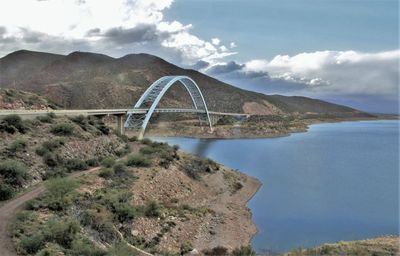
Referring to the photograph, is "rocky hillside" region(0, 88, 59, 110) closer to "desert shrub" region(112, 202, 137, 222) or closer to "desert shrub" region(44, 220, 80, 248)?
"desert shrub" region(112, 202, 137, 222)

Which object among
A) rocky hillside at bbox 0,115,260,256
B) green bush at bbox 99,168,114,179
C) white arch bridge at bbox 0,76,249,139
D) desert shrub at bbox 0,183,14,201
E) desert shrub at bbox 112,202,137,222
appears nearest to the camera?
rocky hillside at bbox 0,115,260,256

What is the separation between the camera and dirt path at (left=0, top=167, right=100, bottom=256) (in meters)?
13.6

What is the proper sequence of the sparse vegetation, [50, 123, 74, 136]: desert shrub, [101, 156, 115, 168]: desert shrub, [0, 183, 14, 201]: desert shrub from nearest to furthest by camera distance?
[0, 183, 14, 201]: desert shrub
the sparse vegetation
[101, 156, 115, 168]: desert shrub
[50, 123, 74, 136]: desert shrub

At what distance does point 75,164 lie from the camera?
90.2ft

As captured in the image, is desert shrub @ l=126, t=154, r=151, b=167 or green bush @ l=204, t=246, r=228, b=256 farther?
desert shrub @ l=126, t=154, r=151, b=167

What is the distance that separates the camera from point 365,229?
26484 millimetres

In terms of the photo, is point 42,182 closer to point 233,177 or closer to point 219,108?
point 233,177

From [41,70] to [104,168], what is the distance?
523 ft

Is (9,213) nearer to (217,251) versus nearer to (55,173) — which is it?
(55,173)

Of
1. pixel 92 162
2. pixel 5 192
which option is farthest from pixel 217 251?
pixel 92 162

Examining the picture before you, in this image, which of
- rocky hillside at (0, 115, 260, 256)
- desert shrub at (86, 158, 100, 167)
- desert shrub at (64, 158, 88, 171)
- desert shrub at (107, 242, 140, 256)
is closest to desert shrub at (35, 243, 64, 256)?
rocky hillside at (0, 115, 260, 256)

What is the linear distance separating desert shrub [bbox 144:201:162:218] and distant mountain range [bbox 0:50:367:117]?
297ft

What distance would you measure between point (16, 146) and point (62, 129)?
21.1ft

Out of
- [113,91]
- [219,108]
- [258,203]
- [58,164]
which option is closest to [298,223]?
[258,203]
